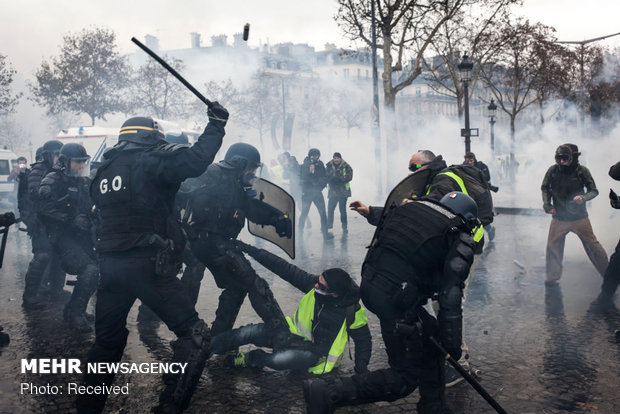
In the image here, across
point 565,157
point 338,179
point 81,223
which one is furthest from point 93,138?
point 565,157

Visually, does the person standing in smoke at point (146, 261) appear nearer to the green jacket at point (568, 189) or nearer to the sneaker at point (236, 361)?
the sneaker at point (236, 361)

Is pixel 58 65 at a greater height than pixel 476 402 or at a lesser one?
greater

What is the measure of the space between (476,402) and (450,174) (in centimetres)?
151

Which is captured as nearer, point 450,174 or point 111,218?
point 111,218

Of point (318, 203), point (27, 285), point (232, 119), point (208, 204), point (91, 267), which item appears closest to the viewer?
point (208, 204)

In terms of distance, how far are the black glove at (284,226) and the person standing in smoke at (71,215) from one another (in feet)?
7.18

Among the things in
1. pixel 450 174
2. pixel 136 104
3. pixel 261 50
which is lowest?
pixel 450 174

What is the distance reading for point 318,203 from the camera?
1172 cm

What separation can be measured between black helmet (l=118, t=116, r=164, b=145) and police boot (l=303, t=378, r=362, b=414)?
1747 mm

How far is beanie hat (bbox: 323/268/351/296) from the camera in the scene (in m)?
4.09

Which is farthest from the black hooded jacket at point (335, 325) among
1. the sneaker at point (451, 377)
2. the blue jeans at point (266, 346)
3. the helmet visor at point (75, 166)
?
the helmet visor at point (75, 166)

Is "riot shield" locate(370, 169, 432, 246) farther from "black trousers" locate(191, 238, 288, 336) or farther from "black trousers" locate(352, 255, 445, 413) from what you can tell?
"black trousers" locate(191, 238, 288, 336)

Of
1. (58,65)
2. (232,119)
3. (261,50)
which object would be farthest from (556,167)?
(261,50)

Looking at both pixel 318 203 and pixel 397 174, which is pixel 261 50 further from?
pixel 318 203
